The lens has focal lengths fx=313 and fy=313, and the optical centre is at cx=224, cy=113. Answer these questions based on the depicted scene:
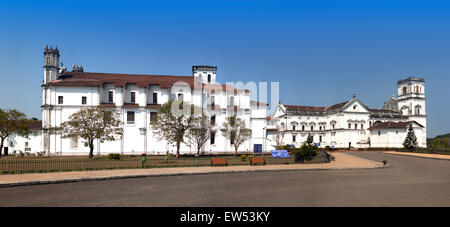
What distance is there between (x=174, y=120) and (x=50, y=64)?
21.9 meters

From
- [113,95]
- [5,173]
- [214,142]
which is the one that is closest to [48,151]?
[113,95]

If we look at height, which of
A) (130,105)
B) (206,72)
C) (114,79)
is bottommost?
(130,105)

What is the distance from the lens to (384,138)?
68000 mm

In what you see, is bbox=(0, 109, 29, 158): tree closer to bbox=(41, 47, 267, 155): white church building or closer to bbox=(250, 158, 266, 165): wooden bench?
bbox=(41, 47, 267, 155): white church building

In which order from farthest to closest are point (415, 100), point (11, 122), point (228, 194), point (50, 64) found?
point (415, 100) → point (50, 64) → point (11, 122) → point (228, 194)

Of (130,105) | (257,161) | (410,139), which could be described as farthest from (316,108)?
(257,161)

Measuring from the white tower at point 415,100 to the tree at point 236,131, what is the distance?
5904 centimetres

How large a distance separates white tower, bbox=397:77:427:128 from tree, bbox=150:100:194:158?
67225 millimetres

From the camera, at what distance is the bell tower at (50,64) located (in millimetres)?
44594

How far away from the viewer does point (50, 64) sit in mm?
44750

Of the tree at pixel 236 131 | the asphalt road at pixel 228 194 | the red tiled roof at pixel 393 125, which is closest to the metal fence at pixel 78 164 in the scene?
the asphalt road at pixel 228 194

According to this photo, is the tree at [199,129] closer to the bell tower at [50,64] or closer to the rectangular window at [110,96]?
the rectangular window at [110,96]

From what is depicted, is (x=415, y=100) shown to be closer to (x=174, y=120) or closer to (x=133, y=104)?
(x=174, y=120)

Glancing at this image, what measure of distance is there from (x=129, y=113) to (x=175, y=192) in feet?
112
